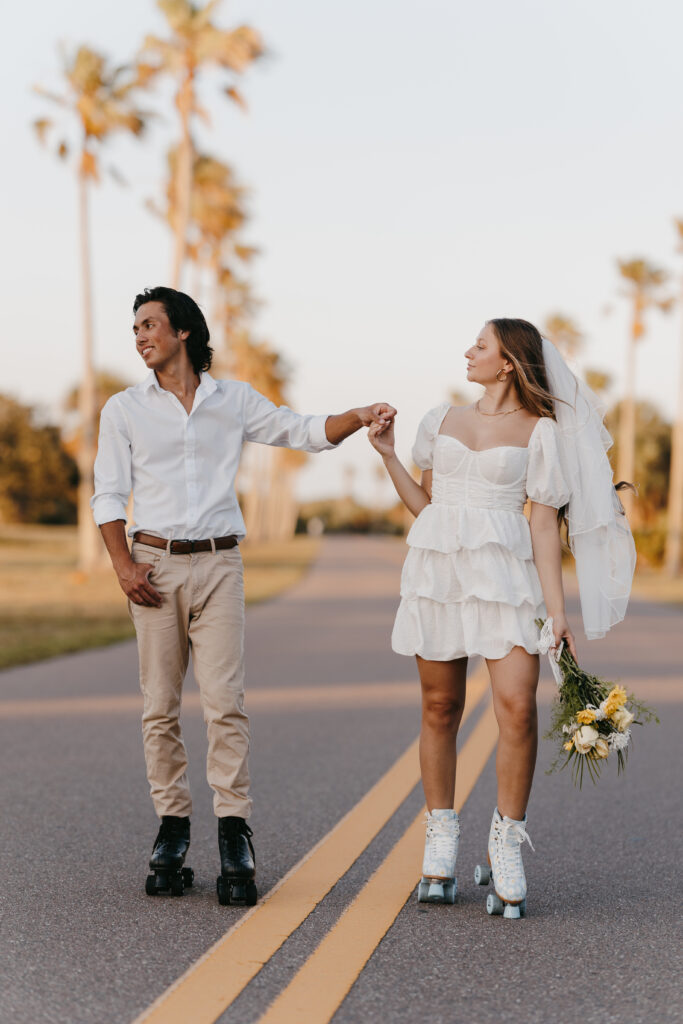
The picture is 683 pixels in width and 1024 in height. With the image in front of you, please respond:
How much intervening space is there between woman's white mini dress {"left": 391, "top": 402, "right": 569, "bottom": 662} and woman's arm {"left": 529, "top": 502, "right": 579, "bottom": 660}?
0.11ft

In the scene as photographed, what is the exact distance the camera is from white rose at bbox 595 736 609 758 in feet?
14.8

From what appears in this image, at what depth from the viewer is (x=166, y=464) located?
4945mm

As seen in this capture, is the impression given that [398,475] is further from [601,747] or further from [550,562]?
[601,747]

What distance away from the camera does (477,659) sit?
1464cm

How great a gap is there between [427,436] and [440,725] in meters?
1.08

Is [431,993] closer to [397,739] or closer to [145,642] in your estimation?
[145,642]

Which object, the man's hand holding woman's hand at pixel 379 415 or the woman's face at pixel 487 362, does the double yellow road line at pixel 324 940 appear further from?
the woman's face at pixel 487 362

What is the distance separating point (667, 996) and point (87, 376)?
3075 centimetres

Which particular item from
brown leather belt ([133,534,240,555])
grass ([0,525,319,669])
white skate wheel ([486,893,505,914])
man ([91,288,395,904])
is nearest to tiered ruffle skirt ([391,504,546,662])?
man ([91,288,395,904])

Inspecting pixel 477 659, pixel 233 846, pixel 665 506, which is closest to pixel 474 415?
pixel 233 846

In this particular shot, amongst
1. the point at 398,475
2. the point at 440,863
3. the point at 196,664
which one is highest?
the point at 398,475

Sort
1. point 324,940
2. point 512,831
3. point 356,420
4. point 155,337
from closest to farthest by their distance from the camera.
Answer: point 324,940 < point 512,831 < point 155,337 < point 356,420

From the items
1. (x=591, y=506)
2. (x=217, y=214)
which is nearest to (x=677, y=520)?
(x=217, y=214)

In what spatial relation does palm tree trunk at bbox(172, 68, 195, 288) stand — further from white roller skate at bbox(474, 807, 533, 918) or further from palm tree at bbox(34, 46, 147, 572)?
white roller skate at bbox(474, 807, 533, 918)
